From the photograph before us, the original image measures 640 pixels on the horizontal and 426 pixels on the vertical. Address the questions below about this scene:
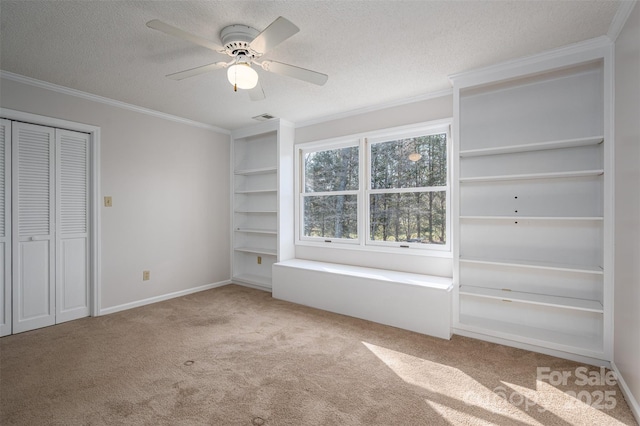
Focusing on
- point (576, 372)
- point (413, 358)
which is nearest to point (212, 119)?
point (413, 358)

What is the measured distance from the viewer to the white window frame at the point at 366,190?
3.41 metres

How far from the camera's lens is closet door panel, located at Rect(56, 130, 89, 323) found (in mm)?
3318

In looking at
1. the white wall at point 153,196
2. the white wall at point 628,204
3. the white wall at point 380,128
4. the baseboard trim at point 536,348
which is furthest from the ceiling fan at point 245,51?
the baseboard trim at point 536,348

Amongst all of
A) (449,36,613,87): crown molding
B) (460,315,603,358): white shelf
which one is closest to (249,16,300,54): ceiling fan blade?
(449,36,613,87): crown molding

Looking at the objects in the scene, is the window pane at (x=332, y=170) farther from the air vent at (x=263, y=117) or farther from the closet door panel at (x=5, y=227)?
the closet door panel at (x=5, y=227)

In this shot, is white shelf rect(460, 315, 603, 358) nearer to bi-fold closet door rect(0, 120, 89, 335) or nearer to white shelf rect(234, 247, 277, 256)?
white shelf rect(234, 247, 277, 256)

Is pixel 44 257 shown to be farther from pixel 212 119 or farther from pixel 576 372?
pixel 576 372

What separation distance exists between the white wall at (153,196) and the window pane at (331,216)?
57.6 inches

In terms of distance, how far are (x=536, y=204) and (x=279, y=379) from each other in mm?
2678

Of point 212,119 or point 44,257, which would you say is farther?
point 212,119

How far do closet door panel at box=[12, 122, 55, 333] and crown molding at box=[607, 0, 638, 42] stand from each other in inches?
195

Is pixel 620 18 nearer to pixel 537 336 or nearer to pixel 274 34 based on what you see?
pixel 274 34

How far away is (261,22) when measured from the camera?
213 cm

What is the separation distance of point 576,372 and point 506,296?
68 centimetres
